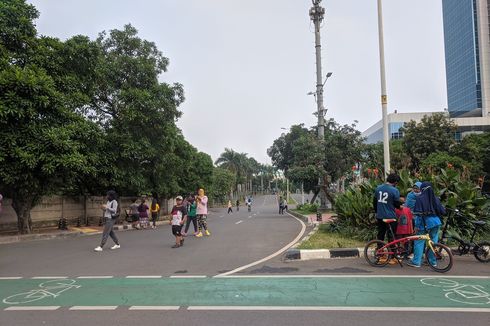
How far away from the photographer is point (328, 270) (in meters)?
8.69

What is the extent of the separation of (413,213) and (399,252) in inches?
33.7

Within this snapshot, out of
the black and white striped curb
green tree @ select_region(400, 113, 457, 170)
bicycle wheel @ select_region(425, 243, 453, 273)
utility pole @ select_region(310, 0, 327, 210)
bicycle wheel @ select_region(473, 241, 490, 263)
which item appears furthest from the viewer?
green tree @ select_region(400, 113, 457, 170)

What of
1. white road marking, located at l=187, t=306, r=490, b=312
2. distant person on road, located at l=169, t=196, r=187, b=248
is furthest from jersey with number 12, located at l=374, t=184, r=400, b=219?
distant person on road, located at l=169, t=196, r=187, b=248

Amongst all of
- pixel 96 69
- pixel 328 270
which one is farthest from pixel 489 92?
pixel 328 270

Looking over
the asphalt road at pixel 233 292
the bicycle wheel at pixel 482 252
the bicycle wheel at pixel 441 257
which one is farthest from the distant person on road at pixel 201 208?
the bicycle wheel at pixel 482 252

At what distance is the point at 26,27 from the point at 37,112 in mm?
4060

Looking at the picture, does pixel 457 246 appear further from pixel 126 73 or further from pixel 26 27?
pixel 126 73

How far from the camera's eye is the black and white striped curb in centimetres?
1020

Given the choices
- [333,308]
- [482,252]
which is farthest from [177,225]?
[482,252]

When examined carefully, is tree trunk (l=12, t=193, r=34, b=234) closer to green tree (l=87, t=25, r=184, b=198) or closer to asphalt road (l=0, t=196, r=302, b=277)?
asphalt road (l=0, t=196, r=302, b=277)

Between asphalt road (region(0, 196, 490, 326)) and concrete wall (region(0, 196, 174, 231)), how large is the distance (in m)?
9.39

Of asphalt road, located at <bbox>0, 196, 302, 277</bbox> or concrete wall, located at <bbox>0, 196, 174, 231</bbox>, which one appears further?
concrete wall, located at <bbox>0, 196, 174, 231</bbox>

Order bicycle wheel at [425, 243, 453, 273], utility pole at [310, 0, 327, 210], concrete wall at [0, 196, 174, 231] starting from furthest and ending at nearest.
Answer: utility pole at [310, 0, 327, 210] < concrete wall at [0, 196, 174, 231] < bicycle wheel at [425, 243, 453, 273]

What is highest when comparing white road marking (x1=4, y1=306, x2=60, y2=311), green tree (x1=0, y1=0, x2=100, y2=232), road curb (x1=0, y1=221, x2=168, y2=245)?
green tree (x1=0, y1=0, x2=100, y2=232)
